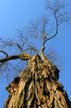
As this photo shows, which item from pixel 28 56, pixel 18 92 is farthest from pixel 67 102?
pixel 28 56

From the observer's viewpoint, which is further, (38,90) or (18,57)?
(18,57)

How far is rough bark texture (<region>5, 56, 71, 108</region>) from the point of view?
912cm

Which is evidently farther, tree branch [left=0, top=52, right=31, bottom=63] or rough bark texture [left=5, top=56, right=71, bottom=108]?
tree branch [left=0, top=52, right=31, bottom=63]

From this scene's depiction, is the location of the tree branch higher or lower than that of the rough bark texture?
higher

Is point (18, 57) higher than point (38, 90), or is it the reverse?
point (18, 57)

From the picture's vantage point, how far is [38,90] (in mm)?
9750

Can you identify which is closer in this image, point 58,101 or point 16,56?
point 58,101

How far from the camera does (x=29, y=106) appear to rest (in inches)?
356

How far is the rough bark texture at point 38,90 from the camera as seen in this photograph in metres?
9.12

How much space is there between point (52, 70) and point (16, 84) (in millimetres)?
1503

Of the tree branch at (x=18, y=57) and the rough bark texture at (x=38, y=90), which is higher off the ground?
the tree branch at (x=18, y=57)

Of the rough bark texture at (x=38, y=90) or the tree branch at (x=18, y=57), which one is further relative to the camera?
the tree branch at (x=18, y=57)

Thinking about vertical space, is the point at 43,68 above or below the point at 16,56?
below

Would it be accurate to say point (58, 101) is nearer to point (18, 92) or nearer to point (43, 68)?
point (18, 92)
